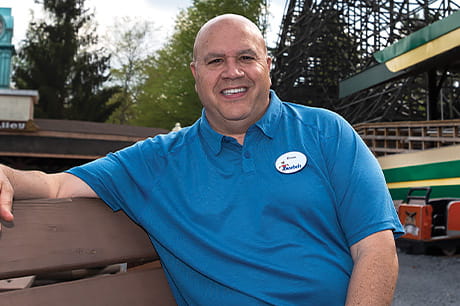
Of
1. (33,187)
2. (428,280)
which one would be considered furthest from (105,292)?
(428,280)

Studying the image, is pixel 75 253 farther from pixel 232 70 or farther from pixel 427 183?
pixel 427 183

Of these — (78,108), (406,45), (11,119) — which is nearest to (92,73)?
(78,108)

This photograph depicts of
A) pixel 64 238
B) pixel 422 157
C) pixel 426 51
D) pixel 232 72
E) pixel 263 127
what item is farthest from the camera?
pixel 426 51

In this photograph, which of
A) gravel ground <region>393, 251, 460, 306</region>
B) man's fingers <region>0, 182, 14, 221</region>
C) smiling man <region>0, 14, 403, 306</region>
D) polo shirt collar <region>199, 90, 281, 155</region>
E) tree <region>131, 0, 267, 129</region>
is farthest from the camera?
tree <region>131, 0, 267, 129</region>

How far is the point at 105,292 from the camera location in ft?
4.84

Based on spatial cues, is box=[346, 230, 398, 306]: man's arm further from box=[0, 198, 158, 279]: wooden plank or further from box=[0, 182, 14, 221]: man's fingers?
box=[0, 182, 14, 221]: man's fingers

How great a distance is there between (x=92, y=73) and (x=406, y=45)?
22936 mm

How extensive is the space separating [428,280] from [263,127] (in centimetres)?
442

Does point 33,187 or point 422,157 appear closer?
point 33,187

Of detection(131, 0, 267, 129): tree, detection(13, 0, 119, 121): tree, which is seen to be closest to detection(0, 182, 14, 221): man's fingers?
detection(131, 0, 267, 129): tree

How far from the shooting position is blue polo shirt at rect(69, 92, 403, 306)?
60.4 inches

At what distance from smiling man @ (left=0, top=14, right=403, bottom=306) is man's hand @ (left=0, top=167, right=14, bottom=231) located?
4 centimetres

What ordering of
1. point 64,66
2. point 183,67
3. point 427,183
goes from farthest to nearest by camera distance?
1. point 64,66
2. point 183,67
3. point 427,183

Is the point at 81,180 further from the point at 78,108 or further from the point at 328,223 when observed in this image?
the point at 78,108
